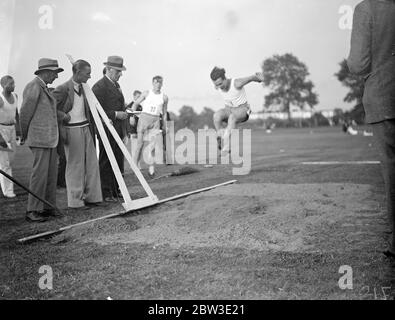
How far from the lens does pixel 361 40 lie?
370 cm

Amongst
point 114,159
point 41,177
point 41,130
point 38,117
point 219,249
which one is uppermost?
point 38,117

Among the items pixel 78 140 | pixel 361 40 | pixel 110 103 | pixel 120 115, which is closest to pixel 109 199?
pixel 78 140

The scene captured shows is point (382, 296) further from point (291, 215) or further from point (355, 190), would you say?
point (355, 190)

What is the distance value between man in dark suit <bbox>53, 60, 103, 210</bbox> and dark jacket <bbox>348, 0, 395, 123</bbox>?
4378mm

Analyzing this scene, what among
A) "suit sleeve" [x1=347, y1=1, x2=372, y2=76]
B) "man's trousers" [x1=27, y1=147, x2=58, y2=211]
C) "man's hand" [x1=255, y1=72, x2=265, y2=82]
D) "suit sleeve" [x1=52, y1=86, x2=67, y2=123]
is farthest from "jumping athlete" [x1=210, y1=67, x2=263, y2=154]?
"suit sleeve" [x1=347, y1=1, x2=372, y2=76]

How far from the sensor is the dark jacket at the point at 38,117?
19.5 feet

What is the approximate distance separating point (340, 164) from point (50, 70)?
7.91 meters

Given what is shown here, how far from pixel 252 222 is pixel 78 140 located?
3.41 metres

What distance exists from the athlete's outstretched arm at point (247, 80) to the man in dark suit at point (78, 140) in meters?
3.05

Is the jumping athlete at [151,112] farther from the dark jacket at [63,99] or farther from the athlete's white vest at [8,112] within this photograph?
the dark jacket at [63,99]

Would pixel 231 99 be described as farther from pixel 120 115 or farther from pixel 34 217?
pixel 34 217

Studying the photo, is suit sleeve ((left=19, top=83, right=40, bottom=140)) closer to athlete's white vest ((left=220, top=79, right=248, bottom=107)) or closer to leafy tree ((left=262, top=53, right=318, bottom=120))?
athlete's white vest ((left=220, top=79, right=248, bottom=107))

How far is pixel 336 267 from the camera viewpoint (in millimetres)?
3525

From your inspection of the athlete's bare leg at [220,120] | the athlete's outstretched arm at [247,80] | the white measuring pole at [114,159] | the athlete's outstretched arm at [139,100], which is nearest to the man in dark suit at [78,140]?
the white measuring pole at [114,159]
